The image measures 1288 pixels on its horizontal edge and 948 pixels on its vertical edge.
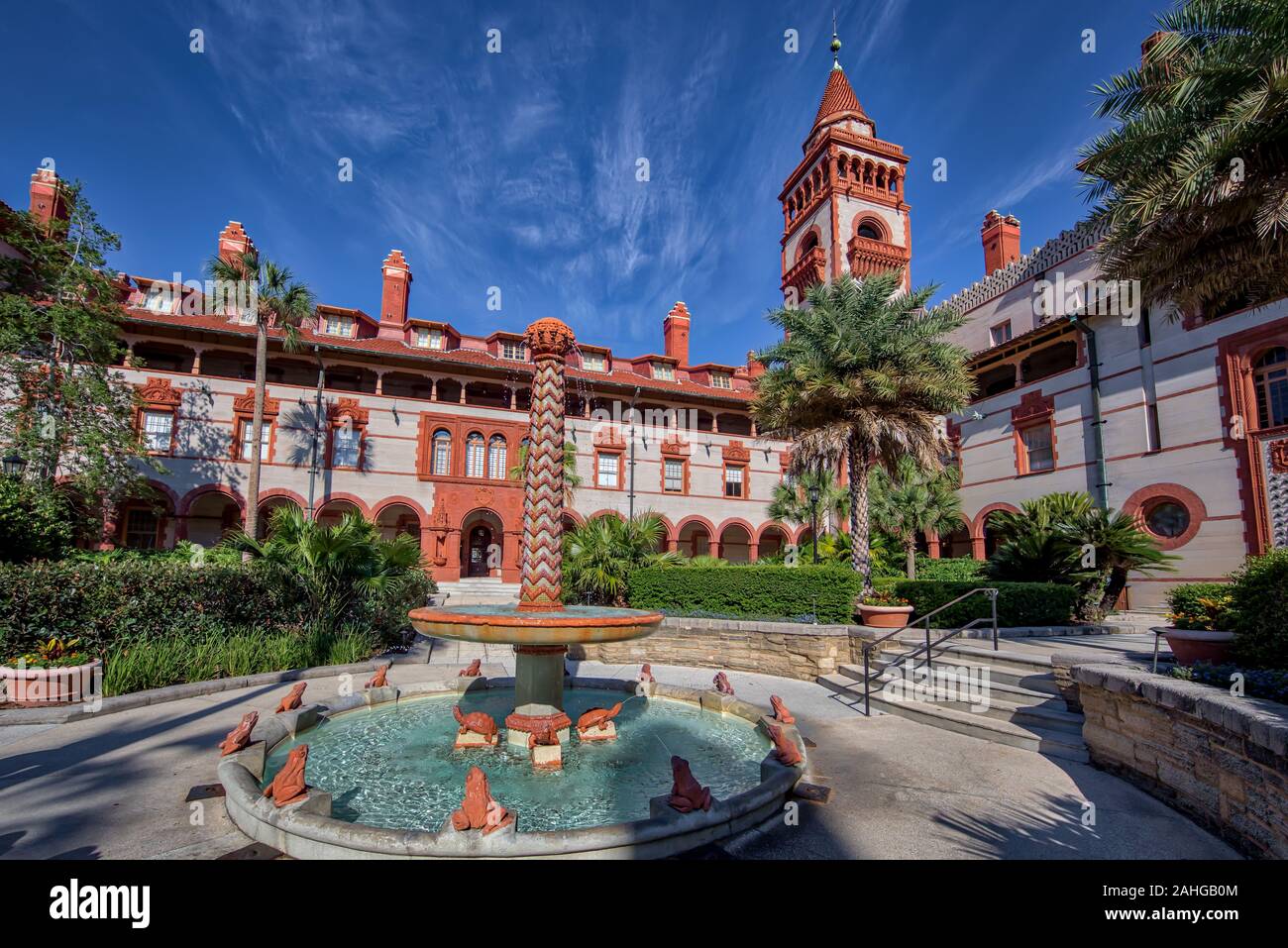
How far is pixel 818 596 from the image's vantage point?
519 inches

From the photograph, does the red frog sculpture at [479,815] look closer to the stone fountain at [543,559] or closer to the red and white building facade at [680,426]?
the stone fountain at [543,559]

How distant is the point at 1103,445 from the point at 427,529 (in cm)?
2692

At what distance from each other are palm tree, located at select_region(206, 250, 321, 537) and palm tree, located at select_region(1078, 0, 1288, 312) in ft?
78.2

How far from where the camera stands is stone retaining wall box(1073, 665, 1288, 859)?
3.68 m

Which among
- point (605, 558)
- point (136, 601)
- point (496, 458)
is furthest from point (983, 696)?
point (496, 458)

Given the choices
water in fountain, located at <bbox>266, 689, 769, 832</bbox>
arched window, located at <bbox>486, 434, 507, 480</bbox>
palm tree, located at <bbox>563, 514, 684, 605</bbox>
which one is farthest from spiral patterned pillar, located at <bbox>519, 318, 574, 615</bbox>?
arched window, located at <bbox>486, 434, 507, 480</bbox>

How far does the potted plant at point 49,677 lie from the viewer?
7039mm

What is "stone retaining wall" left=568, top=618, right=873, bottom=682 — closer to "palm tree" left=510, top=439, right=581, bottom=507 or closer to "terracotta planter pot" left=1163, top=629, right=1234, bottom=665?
"terracotta planter pot" left=1163, top=629, right=1234, bottom=665

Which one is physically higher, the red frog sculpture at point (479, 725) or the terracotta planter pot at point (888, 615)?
the terracotta planter pot at point (888, 615)

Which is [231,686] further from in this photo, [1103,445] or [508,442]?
[1103,445]

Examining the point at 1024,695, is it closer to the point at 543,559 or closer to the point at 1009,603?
the point at 1009,603

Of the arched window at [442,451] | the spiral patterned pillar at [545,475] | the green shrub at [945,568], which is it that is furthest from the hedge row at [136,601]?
the green shrub at [945,568]

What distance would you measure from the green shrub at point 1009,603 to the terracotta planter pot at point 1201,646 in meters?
6.87
